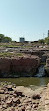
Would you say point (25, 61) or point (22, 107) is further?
point (25, 61)

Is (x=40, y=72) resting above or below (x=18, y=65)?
below

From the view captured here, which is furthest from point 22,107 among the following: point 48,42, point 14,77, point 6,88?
point 48,42

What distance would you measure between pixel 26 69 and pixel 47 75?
3.91 m

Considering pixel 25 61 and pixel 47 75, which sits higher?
pixel 25 61

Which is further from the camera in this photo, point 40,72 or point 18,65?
point 40,72

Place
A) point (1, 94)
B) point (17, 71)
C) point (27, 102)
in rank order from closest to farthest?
point (27, 102)
point (1, 94)
point (17, 71)

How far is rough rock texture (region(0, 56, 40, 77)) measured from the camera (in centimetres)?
3803

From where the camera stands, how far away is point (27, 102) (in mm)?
17797

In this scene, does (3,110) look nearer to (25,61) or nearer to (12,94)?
(12,94)

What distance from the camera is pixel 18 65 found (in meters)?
38.7

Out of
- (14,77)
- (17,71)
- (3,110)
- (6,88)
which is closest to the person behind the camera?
(3,110)

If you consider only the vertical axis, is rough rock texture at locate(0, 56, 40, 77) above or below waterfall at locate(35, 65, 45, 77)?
above

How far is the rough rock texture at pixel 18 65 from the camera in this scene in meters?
38.0

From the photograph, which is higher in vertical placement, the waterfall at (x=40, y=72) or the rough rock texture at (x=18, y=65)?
the rough rock texture at (x=18, y=65)
